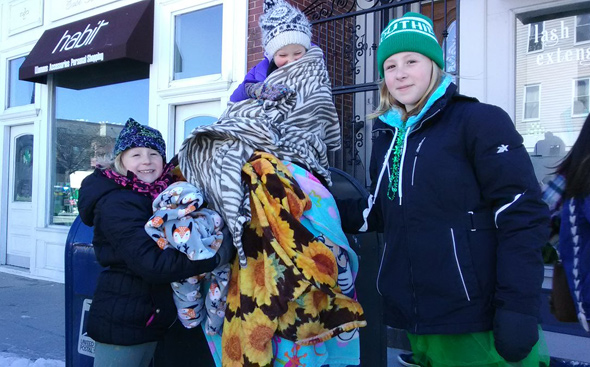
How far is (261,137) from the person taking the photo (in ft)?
6.39

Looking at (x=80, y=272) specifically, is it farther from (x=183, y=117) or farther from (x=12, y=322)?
(x=183, y=117)

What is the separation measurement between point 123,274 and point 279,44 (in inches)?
48.9

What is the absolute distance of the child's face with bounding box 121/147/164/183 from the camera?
2295 mm

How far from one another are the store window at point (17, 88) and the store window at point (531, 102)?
7.68 m

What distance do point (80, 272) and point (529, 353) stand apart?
2.21 m

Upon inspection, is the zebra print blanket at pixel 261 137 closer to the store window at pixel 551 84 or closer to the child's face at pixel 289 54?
the child's face at pixel 289 54

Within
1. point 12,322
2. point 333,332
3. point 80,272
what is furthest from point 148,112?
point 333,332

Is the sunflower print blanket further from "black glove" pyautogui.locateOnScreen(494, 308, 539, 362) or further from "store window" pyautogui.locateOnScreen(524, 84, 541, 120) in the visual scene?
"store window" pyautogui.locateOnScreen(524, 84, 541, 120)

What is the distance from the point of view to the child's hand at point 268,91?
2037 mm

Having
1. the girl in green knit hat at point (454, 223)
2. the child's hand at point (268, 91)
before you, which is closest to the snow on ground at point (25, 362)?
the child's hand at point (268, 91)

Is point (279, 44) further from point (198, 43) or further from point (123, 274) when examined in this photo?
point (198, 43)

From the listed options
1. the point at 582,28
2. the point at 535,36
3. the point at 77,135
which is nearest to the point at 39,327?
the point at 77,135

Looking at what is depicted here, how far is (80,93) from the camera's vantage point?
7.85 meters

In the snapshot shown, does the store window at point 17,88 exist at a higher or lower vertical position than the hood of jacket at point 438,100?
higher
